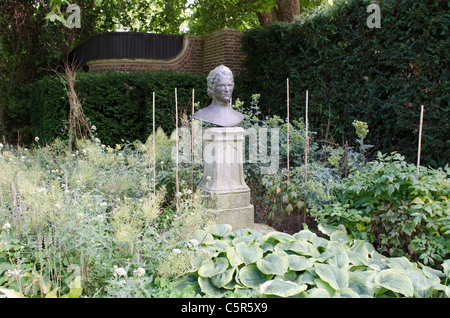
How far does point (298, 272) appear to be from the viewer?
2547mm

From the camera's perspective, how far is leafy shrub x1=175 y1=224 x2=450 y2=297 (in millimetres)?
2238

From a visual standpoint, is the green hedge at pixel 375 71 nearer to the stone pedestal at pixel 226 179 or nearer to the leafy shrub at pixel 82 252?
the stone pedestal at pixel 226 179

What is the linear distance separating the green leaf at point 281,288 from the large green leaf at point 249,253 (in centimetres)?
32

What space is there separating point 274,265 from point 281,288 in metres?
0.26

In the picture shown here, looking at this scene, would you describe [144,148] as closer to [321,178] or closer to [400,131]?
[321,178]

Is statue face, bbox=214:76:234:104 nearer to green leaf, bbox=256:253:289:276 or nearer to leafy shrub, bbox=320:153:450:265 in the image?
leafy shrub, bbox=320:153:450:265

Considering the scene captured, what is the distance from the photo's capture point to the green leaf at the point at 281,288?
2.13 meters

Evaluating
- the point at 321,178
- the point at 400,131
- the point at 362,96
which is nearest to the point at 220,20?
the point at 362,96

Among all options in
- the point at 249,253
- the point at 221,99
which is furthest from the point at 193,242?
the point at 221,99

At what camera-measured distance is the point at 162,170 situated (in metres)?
4.50

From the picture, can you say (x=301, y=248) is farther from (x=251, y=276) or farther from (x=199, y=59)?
(x=199, y=59)

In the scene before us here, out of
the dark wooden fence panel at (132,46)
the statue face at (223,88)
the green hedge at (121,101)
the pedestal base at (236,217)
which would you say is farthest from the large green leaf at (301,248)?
the dark wooden fence panel at (132,46)

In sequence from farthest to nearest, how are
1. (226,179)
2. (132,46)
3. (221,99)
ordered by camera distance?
(132,46) < (221,99) < (226,179)
